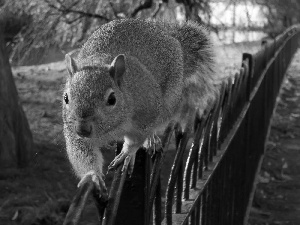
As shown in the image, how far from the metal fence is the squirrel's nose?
0.21 meters

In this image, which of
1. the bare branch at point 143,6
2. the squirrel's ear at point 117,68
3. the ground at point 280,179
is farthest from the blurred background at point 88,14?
the squirrel's ear at point 117,68

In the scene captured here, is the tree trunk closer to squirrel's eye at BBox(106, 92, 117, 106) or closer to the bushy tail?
the bushy tail

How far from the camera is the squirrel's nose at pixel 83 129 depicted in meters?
1.75

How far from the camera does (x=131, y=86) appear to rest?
2.28 metres

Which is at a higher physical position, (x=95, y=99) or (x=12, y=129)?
(x=95, y=99)

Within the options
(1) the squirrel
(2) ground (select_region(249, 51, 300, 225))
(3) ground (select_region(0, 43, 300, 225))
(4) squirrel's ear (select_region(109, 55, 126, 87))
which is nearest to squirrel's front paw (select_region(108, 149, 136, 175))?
(1) the squirrel

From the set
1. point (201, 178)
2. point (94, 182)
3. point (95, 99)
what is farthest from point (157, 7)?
point (94, 182)

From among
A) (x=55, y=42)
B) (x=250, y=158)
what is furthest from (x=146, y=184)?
(x=55, y=42)

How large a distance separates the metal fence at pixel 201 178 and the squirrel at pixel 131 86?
0.30ft

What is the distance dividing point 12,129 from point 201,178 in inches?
142

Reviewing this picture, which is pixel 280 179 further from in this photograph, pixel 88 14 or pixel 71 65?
pixel 71 65

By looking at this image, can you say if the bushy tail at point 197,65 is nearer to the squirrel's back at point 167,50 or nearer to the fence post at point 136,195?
the squirrel's back at point 167,50

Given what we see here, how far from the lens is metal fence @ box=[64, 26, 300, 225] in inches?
57.7

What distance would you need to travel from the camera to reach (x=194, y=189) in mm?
2363
